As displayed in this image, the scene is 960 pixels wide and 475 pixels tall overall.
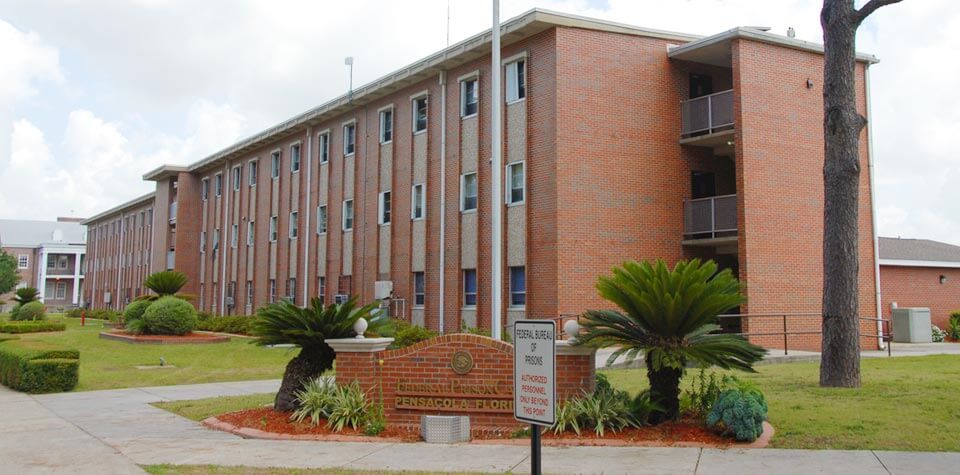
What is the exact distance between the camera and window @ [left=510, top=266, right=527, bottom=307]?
24.9 meters

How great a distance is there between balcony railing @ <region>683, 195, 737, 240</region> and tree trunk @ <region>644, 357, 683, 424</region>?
14.8 meters

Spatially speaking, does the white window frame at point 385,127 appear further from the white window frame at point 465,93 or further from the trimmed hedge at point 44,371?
the trimmed hedge at point 44,371

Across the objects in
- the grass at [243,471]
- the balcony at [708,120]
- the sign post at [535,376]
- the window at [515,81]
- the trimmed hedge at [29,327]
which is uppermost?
the window at [515,81]

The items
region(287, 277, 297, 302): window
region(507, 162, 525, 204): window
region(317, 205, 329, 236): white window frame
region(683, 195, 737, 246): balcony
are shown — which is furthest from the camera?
region(287, 277, 297, 302): window

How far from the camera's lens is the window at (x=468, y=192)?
90.4ft

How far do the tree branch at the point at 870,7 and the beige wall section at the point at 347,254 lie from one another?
2317 centimetres

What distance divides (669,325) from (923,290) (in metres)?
25.8

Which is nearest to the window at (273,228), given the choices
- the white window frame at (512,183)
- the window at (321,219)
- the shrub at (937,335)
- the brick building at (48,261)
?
the window at (321,219)

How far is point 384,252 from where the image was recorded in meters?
32.0

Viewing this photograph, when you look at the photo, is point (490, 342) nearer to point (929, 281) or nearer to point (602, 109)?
point (602, 109)

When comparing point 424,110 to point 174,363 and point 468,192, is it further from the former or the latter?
point 174,363

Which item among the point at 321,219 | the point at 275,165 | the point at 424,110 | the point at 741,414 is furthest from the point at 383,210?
the point at 741,414

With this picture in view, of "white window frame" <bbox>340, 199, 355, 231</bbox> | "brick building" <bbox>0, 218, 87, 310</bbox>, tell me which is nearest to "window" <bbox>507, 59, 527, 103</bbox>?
"white window frame" <bbox>340, 199, 355, 231</bbox>

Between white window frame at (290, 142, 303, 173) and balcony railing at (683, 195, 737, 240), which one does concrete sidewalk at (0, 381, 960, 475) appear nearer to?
balcony railing at (683, 195, 737, 240)
